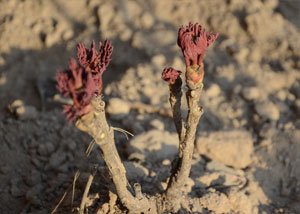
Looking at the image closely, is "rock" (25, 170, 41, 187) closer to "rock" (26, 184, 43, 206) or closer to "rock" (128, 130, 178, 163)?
"rock" (26, 184, 43, 206)

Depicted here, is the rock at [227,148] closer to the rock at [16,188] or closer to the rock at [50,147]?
the rock at [50,147]

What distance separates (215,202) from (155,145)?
72cm

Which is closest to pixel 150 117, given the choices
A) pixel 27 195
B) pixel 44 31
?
pixel 27 195

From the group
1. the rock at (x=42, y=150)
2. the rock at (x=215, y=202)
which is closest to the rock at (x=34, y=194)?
the rock at (x=42, y=150)

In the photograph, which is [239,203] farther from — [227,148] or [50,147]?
[50,147]

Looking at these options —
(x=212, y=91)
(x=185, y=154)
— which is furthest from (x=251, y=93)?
(x=185, y=154)

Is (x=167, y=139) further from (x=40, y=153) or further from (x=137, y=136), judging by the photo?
(x=40, y=153)

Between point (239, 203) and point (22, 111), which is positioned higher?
point (22, 111)

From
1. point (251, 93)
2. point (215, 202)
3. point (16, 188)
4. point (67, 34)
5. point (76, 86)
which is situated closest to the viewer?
point (76, 86)

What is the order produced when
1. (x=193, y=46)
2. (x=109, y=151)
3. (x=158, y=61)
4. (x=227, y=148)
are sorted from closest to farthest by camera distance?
(x=193, y=46), (x=109, y=151), (x=227, y=148), (x=158, y=61)

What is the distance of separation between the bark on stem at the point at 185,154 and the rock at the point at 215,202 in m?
0.17

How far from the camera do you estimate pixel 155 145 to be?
296 centimetres

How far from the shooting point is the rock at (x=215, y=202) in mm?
2477

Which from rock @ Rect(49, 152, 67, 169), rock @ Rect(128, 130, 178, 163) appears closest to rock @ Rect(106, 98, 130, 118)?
rock @ Rect(128, 130, 178, 163)
